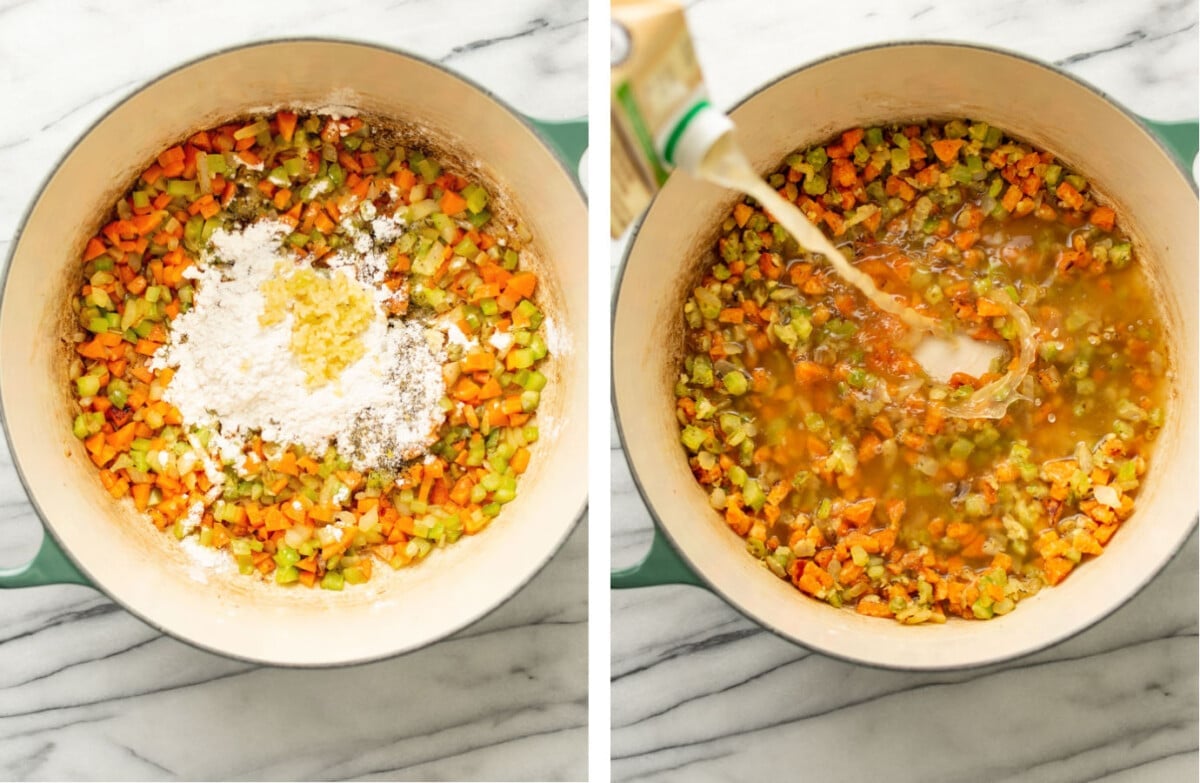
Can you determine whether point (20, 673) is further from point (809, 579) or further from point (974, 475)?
point (974, 475)

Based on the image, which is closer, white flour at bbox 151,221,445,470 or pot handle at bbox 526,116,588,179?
pot handle at bbox 526,116,588,179

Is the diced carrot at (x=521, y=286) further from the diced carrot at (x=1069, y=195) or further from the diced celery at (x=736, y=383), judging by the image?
the diced carrot at (x=1069, y=195)

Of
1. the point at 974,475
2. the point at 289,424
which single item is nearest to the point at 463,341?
the point at 289,424

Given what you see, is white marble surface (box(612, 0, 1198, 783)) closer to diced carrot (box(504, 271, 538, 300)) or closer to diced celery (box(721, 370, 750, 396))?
diced celery (box(721, 370, 750, 396))

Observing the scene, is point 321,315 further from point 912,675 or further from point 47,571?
point 912,675

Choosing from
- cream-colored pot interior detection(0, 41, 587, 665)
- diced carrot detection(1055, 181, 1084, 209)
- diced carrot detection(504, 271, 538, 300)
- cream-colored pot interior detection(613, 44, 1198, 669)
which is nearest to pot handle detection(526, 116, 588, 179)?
cream-colored pot interior detection(0, 41, 587, 665)

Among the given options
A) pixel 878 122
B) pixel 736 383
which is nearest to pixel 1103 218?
pixel 878 122
